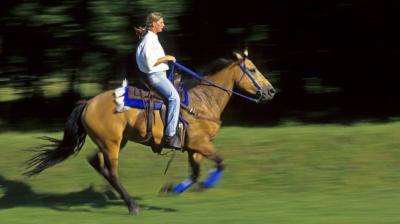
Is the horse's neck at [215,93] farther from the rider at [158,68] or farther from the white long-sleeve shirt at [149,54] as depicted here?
the white long-sleeve shirt at [149,54]

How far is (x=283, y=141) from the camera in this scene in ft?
46.3

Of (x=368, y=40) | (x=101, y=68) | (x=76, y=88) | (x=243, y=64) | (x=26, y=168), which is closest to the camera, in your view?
(x=243, y=64)

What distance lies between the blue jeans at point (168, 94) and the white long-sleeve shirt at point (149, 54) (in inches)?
4.1

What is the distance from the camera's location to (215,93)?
1248 centimetres

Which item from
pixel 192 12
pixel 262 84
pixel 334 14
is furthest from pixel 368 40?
pixel 262 84

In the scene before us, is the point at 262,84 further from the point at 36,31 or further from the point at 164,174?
the point at 36,31

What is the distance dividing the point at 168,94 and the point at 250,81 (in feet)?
4.74

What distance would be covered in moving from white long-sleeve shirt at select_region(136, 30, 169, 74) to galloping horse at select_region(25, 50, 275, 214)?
2.17ft

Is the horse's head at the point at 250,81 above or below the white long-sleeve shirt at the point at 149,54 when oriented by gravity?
below

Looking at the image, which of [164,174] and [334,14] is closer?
[164,174]

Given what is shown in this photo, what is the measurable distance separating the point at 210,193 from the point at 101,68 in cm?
377

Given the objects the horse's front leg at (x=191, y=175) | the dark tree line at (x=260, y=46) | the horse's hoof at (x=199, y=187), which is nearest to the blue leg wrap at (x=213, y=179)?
the horse's hoof at (x=199, y=187)

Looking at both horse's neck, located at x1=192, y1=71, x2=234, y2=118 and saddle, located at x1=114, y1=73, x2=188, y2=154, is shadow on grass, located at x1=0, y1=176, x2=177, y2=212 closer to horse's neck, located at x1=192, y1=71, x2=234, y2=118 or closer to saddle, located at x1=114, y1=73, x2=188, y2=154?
saddle, located at x1=114, y1=73, x2=188, y2=154

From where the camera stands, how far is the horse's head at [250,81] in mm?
12477
